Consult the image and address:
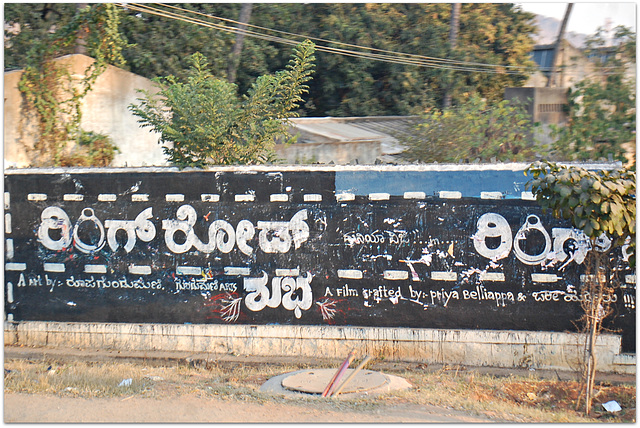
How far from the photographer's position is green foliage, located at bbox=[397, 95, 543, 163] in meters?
9.02

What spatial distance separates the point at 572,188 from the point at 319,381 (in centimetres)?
305

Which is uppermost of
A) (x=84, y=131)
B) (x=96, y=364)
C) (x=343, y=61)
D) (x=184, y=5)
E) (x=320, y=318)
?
(x=184, y=5)

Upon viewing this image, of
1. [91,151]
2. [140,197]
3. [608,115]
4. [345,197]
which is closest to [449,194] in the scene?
[345,197]

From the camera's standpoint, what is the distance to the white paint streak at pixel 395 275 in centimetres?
686

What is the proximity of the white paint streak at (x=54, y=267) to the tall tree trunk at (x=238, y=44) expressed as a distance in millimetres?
7161

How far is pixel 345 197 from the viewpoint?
22.8 feet

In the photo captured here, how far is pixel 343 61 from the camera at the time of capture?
1495 cm

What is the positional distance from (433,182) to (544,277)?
1591mm

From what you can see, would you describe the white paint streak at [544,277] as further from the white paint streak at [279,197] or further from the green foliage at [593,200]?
the white paint streak at [279,197]

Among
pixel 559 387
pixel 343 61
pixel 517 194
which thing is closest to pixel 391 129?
pixel 343 61

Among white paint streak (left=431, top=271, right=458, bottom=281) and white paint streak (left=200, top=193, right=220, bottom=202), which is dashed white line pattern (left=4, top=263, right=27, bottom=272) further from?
white paint streak (left=431, top=271, right=458, bottom=281)

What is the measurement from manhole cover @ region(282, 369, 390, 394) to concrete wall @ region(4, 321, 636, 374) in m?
0.57

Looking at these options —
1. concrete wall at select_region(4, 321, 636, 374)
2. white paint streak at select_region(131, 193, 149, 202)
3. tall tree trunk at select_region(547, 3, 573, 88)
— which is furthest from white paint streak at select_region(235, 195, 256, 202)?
tall tree trunk at select_region(547, 3, 573, 88)

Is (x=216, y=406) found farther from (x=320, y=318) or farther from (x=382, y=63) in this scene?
(x=382, y=63)
